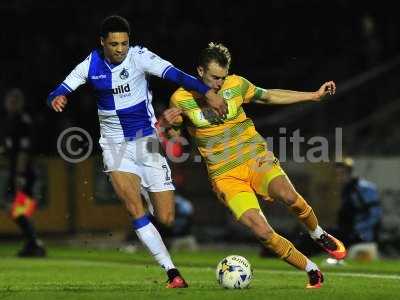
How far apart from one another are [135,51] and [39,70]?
15.4m

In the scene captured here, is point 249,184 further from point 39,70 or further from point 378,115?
point 39,70

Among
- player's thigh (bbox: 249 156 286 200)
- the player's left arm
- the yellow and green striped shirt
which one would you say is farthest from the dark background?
player's thigh (bbox: 249 156 286 200)

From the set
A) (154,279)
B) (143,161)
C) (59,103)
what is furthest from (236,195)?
(154,279)

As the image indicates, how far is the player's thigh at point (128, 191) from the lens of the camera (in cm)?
1037

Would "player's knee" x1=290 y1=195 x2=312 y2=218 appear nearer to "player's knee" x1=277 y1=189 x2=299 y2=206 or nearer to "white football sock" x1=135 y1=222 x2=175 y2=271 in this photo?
"player's knee" x1=277 y1=189 x2=299 y2=206

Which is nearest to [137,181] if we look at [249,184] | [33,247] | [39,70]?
[249,184]

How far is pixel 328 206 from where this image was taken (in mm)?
20688

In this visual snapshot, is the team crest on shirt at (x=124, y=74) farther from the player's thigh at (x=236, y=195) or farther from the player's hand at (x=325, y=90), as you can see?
the player's hand at (x=325, y=90)

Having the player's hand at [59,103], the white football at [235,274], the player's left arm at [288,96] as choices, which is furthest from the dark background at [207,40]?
the player's hand at [59,103]

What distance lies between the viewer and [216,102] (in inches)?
394

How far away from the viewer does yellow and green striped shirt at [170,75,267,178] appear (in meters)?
10.5

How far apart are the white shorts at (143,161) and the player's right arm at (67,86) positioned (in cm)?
66

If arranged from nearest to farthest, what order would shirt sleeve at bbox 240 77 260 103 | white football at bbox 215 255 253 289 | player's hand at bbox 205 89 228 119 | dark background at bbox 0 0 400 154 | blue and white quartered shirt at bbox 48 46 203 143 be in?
player's hand at bbox 205 89 228 119
white football at bbox 215 255 253 289
blue and white quartered shirt at bbox 48 46 203 143
shirt sleeve at bbox 240 77 260 103
dark background at bbox 0 0 400 154

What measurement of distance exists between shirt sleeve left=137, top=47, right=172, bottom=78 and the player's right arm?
0.52 m
